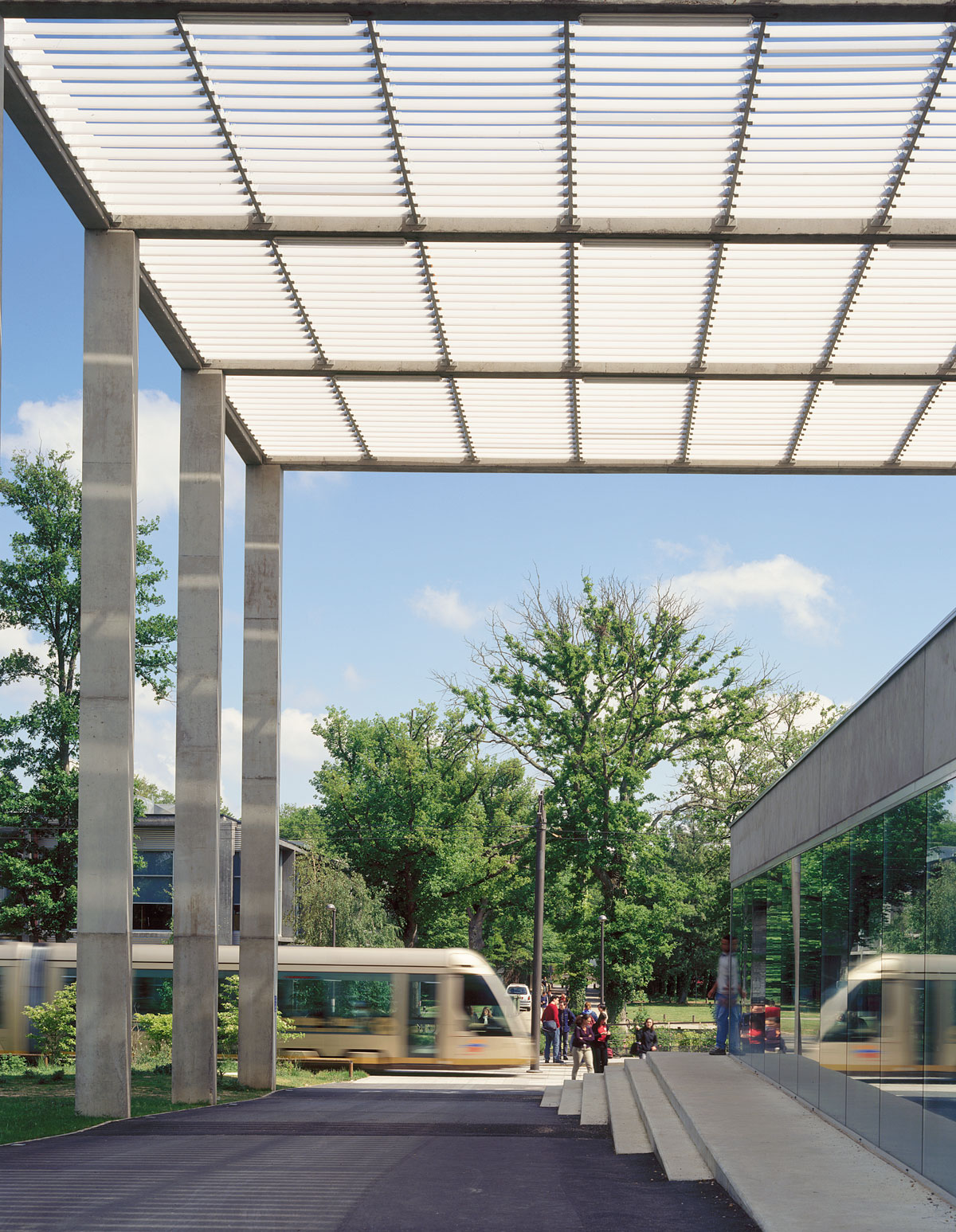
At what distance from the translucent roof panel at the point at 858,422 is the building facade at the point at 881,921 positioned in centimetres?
750

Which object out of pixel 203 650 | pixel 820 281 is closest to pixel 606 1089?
pixel 203 650

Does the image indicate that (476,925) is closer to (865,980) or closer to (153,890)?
(153,890)

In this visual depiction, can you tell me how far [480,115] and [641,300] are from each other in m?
5.00

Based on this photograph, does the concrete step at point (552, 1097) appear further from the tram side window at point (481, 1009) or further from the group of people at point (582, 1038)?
the tram side window at point (481, 1009)

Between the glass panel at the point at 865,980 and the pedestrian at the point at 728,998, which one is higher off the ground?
the glass panel at the point at 865,980

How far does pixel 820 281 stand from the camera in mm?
19094

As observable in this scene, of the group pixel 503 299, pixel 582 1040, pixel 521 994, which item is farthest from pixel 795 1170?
pixel 521 994

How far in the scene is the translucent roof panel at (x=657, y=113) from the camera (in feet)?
46.6

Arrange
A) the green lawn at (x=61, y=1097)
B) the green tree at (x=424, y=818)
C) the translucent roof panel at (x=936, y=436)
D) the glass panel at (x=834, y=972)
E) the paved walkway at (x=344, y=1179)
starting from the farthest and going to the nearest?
1. the green tree at (x=424, y=818)
2. the translucent roof panel at (x=936, y=436)
3. the green lawn at (x=61, y=1097)
4. the glass panel at (x=834, y=972)
5. the paved walkway at (x=344, y=1179)

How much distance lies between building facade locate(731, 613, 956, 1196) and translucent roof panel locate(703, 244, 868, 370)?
6546 mm

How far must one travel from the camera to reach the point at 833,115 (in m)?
15.3

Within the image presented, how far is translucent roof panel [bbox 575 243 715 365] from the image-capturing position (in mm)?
18453

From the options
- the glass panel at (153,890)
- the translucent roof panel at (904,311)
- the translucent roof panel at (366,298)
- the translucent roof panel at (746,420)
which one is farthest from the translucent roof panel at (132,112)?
the glass panel at (153,890)

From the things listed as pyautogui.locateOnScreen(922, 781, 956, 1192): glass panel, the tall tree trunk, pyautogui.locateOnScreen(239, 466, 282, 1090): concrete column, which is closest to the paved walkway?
pyautogui.locateOnScreen(922, 781, 956, 1192): glass panel
